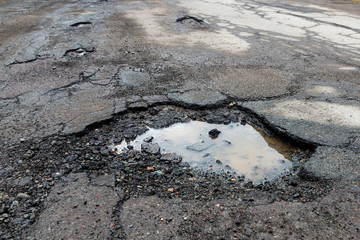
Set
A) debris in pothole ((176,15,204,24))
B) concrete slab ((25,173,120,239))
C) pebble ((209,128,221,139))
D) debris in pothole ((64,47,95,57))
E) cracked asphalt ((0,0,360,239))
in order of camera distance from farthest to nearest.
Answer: debris in pothole ((176,15,204,24))
debris in pothole ((64,47,95,57))
pebble ((209,128,221,139))
cracked asphalt ((0,0,360,239))
concrete slab ((25,173,120,239))

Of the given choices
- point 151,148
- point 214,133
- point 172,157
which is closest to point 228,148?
point 214,133

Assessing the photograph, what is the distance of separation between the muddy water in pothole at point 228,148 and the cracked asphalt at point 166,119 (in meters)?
0.11

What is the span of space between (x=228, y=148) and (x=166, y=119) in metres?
0.72

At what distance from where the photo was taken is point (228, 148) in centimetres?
272

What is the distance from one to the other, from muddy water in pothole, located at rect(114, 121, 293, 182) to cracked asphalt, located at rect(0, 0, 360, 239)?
113 mm

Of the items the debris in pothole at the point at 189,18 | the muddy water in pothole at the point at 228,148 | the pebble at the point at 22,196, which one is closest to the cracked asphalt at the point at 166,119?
the pebble at the point at 22,196

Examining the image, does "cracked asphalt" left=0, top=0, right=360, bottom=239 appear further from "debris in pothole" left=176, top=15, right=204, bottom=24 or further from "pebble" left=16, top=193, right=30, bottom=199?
"debris in pothole" left=176, top=15, right=204, bottom=24

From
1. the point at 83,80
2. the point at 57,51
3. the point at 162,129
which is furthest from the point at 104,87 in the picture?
the point at 57,51

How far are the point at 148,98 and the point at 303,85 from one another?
1934 millimetres

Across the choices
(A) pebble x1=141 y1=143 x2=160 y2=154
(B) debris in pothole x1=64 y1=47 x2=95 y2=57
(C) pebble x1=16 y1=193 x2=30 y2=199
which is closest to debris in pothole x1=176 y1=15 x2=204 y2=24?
(B) debris in pothole x1=64 y1=47 x2=95 y2=57

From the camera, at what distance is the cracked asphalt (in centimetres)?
187

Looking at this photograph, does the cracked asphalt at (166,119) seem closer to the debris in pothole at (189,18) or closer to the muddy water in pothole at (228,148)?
the muddy water in pothole at (228,148)

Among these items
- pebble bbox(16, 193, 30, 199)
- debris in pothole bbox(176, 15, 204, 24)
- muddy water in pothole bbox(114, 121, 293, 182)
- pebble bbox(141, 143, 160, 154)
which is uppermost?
debris in pothole bbox(176, 15, 204, 24)

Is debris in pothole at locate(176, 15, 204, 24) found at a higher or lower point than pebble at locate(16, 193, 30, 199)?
higher
